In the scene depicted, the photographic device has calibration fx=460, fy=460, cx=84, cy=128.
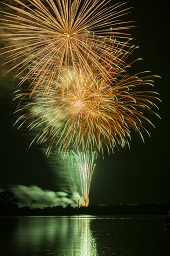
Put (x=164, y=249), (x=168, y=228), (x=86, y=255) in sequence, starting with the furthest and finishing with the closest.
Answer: (x=168, y=228) < (x=164, y=249) < (x=86, y=255)

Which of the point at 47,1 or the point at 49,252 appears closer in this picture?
the point at 49,252

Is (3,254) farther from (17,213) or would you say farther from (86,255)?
(17,213)

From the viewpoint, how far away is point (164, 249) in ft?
86.5

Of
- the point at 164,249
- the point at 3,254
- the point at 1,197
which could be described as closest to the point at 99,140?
the point at 164,249

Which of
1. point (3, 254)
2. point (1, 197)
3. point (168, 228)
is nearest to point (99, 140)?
point (3, 254)

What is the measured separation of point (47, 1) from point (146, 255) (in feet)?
49.7

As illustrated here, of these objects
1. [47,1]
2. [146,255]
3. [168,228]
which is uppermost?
[47,1]

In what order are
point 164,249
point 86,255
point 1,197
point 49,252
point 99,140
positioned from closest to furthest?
point 86,255 < point 49,252 < point 164,249 < point 99,140 < point 1,197

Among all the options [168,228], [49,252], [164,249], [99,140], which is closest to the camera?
[49,252]

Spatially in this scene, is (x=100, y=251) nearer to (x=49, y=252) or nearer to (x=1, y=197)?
(x=49, y=252)

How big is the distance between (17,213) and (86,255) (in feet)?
430

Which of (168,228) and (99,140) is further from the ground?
(99,140)

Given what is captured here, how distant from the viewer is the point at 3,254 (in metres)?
23.7

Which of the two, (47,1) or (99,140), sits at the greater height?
(47,1)
